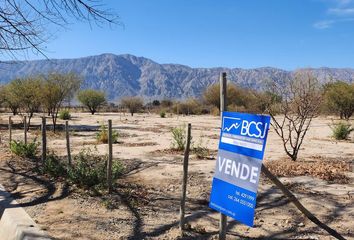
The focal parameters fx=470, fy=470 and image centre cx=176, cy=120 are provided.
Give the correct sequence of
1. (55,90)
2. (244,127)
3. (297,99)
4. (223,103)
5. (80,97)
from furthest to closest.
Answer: (80,97)
(55,90)
(297,99)
(223,103)
(244,127)

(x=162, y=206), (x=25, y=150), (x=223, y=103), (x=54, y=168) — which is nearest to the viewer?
(x=223, y=103)

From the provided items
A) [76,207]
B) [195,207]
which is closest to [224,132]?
[195,207]

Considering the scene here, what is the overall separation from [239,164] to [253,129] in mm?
416

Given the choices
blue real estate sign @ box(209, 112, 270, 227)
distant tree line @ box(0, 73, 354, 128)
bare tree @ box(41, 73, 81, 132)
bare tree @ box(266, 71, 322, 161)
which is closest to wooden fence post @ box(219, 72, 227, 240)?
blue real estate sign @ box(209, 112, 270, 227)

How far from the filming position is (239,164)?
4672 mm

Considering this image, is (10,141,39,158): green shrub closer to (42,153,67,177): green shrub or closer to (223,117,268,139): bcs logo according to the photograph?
(42,153,67,177): green shrub

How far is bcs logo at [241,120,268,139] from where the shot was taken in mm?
4348

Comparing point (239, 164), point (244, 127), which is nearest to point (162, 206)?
point (239, 164)

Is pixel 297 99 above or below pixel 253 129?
above

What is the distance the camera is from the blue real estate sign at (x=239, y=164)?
4402 mm

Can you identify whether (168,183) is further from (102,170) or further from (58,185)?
(58,185)

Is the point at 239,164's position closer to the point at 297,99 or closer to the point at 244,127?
the point at 244,127

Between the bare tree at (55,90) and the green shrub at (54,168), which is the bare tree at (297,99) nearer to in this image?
the green shrub at (54,168)

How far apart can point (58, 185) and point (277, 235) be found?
5064 mm
